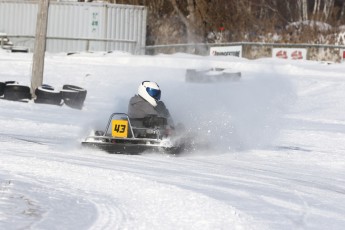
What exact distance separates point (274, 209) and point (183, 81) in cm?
2102

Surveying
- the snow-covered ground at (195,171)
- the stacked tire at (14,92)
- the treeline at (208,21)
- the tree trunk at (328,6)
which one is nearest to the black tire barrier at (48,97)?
the snow-covered ground at (195,171)

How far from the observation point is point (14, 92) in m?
22.9

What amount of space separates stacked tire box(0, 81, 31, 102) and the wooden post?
1.64 m

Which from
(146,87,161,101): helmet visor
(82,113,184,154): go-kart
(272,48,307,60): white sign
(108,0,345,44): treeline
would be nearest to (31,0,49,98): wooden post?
(146,87,161,101): helmet visor

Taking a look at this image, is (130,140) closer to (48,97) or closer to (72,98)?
(72,98)

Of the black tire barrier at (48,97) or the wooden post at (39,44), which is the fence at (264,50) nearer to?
the wooden post at (39,44)

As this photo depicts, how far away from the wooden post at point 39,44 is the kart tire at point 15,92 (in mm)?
1641

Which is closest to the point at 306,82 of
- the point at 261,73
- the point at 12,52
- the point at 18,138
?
the point at 261,73

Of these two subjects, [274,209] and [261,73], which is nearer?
[274,209]

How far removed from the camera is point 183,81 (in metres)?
30.0

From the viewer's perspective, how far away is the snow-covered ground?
27.5 feet

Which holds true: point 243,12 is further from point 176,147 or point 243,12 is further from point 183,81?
point 176,147

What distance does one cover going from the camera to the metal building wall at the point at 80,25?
40531 mm

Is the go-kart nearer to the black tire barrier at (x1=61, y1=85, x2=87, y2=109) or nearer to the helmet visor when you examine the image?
the helmet visor
